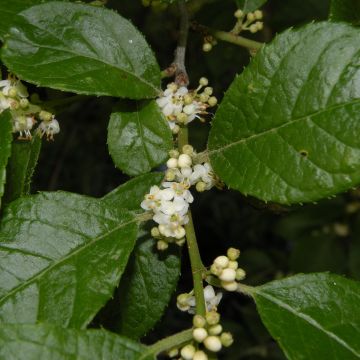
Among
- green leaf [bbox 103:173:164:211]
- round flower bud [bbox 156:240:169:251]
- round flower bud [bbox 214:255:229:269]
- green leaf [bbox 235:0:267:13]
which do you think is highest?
green leaf [bbox 235:0:267:13]

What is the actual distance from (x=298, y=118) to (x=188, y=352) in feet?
1.64

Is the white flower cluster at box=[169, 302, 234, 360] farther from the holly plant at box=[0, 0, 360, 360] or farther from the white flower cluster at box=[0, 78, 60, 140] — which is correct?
the white flower cluster at box=[0, 78, 60, 140]

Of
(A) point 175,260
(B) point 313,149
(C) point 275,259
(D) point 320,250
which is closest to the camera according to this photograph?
(B) point 313,149

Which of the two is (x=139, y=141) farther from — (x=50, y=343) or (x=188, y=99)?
(x=50, y=343)

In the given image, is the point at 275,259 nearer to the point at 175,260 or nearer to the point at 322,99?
the point at 175,260

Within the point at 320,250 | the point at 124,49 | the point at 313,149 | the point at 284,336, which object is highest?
the point at 124,49

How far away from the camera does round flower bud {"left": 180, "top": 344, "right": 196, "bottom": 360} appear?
1.16m

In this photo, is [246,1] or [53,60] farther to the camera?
[246,1]

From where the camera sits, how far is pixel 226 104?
4.36 feet

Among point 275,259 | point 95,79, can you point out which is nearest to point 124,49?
point 95,79

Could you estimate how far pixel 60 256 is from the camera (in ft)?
4.04

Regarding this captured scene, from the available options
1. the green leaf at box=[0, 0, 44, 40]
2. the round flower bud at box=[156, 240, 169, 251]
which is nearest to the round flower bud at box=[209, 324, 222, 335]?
the round flower bud at box=[156, 240, 169, 251]

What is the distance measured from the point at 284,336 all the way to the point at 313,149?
37 cm

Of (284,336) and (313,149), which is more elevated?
(313,149)
